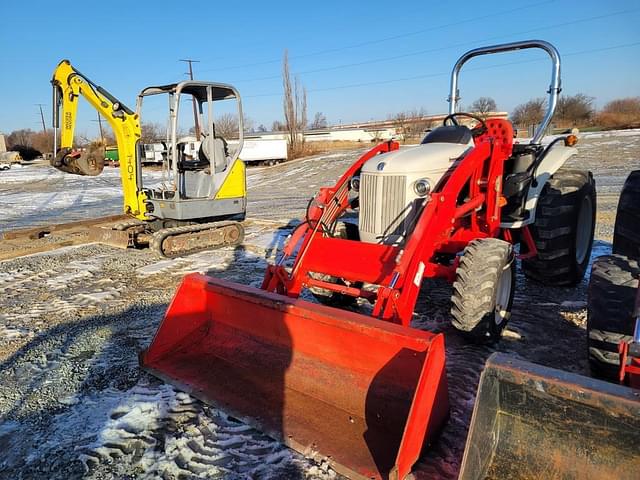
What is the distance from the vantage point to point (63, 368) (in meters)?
3.88

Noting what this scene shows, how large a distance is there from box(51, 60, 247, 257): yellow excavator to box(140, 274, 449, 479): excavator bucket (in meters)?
3.79

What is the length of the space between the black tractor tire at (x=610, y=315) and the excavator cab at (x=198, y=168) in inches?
235

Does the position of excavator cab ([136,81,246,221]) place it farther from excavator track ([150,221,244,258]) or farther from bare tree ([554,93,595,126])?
bare tree ([554,93,595,126])

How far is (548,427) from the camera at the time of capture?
219cm

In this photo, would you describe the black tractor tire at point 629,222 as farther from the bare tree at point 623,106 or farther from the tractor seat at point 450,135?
the bare tree at point 623,106

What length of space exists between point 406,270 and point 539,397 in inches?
53.8

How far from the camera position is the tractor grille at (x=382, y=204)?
13.5 feet

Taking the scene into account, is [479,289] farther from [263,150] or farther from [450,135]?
[263,150]

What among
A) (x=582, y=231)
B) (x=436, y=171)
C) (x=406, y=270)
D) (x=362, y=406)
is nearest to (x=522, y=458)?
(x=362, y=406)

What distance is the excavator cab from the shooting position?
7.42 metres

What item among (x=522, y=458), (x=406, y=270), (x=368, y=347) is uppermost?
(x=406, y=270)

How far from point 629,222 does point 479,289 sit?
206cm

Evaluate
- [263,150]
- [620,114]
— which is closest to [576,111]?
[620,114]

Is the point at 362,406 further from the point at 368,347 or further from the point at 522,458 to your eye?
the point at 522,458
